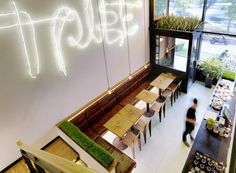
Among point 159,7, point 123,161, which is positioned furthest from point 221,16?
point 123,161

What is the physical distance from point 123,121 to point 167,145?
57.0 inches

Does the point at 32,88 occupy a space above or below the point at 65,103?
above

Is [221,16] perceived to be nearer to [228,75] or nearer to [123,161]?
[228,75]

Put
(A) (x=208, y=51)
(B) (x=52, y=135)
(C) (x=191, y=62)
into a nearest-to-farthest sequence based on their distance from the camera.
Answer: (B) (x=52, y=135), (C) (x=191, y=62), (A) (x=208, y=51)

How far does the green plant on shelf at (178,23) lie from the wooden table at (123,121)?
3.39 metres

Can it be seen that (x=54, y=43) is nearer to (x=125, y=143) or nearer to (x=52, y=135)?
(x=52, y=135)

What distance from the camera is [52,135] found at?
193 inches

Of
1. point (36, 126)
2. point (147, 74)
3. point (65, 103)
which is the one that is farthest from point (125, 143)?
point (147, 74)

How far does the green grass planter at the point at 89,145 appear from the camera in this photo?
3924 millimetres

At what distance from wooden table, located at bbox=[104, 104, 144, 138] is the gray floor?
2.10 ft

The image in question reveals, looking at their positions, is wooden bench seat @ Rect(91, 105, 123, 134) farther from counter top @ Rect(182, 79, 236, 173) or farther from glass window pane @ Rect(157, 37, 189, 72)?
glass window pane @ Rect(157, 37, 189, 72)

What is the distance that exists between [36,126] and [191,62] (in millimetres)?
5488

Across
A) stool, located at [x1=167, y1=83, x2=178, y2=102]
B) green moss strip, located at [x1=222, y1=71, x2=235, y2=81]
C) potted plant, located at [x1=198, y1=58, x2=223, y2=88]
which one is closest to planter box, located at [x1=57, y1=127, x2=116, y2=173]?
stool, located at [x1=167, y1=83, x2=178, y2=102]

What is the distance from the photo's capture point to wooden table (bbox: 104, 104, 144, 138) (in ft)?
15.6
